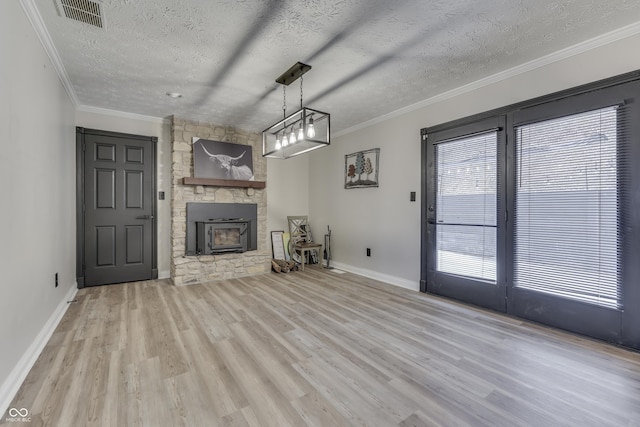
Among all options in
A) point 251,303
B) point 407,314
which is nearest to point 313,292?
point 251,303

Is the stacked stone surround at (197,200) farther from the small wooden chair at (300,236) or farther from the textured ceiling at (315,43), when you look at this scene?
the textured ceiling at (315,43)

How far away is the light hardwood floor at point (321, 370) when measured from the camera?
157 cm

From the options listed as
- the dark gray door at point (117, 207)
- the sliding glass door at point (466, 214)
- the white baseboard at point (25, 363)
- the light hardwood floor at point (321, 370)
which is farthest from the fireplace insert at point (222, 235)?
the sliding glass door at point (466, 214)

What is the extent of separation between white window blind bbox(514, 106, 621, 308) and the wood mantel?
12.8 feet

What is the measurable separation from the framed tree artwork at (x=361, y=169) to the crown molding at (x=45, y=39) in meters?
3.91

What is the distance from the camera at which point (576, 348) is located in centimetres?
232

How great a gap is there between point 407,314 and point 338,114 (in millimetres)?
3007

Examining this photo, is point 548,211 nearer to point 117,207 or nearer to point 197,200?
point 197,200

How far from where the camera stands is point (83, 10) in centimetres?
211

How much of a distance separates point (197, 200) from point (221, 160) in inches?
31.5

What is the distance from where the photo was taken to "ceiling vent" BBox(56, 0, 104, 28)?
2.03 m

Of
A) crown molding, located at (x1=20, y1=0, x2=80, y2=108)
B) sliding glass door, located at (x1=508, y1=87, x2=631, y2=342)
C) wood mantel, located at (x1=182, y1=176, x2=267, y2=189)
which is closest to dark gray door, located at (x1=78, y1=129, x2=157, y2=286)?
wood mantel, located at (x1=182, y1=176, x2=267, y2=189)

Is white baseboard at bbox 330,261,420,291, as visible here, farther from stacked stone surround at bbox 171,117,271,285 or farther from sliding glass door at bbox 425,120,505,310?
stacked stone surround at bbox 171,117,271,285

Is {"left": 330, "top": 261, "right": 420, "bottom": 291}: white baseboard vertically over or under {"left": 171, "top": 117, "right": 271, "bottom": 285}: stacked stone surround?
under
